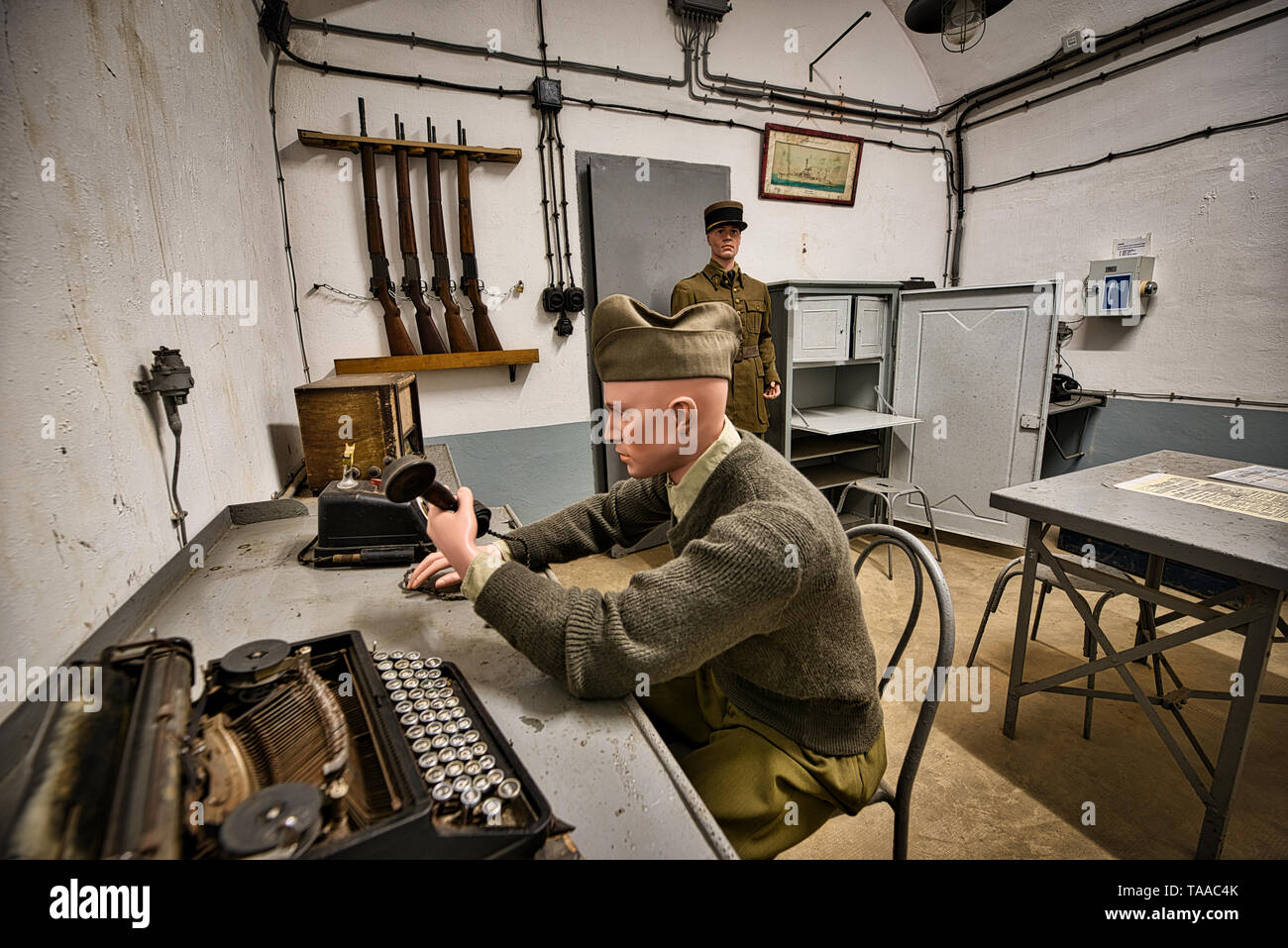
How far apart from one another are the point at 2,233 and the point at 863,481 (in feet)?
10.9

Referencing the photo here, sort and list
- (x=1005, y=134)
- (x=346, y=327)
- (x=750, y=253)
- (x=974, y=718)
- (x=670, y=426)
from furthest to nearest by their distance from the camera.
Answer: (x=1005, y=134)
(x=750, y=253)
(x=346, y=327)
(x=974, y=718)
(x=670, y=426)

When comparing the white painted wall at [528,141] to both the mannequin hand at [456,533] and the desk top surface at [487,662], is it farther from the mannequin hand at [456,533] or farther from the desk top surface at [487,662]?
the mannequin hand at [456,533]

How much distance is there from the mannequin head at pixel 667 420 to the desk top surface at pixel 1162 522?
1.17 meters

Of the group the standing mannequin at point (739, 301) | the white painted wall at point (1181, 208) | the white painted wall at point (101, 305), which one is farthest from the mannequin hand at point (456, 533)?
the white painted wall at point (1181, 208)

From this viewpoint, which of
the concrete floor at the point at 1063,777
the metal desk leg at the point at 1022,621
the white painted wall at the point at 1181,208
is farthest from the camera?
the white painted wall at the point at 1181,208

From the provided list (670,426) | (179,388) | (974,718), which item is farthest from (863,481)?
(179,388)

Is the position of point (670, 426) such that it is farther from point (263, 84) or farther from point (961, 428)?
point (961, 428)

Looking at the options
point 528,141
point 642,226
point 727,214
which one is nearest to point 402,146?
point 528,141

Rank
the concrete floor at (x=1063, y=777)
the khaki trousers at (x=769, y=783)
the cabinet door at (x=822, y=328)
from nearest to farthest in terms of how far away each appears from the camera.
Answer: the khaki trousers at (x=769, y=783) < the concrete floor at (x=1063, y=777) < the cabinet door at (x=822, y=328)

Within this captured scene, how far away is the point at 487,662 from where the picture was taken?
2.63 ft

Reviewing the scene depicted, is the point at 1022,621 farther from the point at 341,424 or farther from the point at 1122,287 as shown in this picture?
the point at 1122,287

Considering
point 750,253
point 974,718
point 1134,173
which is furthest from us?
point 750,253

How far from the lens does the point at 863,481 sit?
322 centimetres

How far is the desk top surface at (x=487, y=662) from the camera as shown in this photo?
1.77 ft
